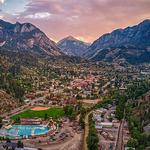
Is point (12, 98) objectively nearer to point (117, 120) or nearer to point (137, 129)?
point (117, 120)

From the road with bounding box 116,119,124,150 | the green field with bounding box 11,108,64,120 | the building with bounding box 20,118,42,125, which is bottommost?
the road with bounding box 116,119,124,150

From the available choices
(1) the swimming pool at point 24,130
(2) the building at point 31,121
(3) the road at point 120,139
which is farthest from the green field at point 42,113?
(3) the road at point 120,139

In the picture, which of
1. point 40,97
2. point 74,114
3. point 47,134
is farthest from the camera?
point 40,97

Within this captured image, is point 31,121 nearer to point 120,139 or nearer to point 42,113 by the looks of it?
point 42,113

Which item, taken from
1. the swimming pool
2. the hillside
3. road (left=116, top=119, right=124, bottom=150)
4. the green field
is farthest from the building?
road (left=116, top=119, right=124, bottom=150)

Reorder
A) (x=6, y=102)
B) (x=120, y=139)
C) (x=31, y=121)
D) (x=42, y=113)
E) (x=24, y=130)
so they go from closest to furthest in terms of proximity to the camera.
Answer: (x=120, y=139)
(x=24, y=130)
(x=31, y=121)
(x=42, y=113)
(x=6, y=102)

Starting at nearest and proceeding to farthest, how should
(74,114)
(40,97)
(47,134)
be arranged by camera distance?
1. (47,134)
2. (74,114)
3. (40,97)

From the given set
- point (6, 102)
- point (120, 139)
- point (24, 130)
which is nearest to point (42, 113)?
point (6, 102)

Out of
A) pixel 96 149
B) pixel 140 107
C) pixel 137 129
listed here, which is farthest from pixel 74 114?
pixel 96 149

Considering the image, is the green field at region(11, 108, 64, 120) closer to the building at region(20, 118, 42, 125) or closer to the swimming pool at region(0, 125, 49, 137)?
the building at region(20, 118, 42, 125)
